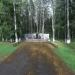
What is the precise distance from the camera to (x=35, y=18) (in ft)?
398

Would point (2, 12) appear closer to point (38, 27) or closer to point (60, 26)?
point (60, 26)

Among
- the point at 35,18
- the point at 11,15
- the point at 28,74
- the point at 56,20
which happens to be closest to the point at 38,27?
the point at 35,18

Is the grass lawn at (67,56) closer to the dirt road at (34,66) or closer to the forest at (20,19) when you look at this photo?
the dirt road at (34,66)

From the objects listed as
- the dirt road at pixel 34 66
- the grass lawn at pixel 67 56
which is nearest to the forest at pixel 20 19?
the grass lawn at pixel 67 56

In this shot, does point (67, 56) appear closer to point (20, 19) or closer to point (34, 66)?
point (34, 66)

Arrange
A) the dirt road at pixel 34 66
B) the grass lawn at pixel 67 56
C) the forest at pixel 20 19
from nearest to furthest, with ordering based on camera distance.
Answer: the dirt road at pixel 34 66
the grass lawn at pixel 67 56
the forest at pixel 20 19

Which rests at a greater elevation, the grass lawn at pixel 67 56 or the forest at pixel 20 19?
the forest at pixel 20 19

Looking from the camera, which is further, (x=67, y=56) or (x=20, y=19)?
(x=20, y=19)

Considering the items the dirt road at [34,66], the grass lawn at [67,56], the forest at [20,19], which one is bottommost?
the grass lawn at [67,56]

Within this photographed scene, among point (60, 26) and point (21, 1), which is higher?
point (21, 1)

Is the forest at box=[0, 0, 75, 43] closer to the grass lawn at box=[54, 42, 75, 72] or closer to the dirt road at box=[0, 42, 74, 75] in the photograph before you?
the grass lawn at box=[54, 42, 75, 72]

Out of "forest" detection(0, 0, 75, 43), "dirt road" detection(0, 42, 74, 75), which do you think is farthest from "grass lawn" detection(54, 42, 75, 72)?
"forest" detection(0, 0, 75, 43)

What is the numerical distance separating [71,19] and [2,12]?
14.0 metres

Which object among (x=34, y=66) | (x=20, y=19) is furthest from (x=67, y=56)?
(x=20, y=19)
